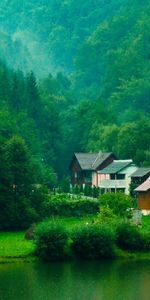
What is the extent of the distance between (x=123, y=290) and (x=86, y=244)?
1059cm

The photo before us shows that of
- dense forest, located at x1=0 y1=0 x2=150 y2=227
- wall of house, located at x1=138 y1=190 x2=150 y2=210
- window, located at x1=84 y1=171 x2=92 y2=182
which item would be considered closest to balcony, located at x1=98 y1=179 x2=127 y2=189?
dense forest, located at x1=0 y1=0 x2=150 y2=227

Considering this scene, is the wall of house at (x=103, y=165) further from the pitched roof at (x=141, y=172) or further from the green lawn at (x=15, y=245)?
the green lawn at (x=15, y=245)

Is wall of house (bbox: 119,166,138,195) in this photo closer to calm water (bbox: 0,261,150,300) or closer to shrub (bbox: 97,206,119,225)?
shrub (bbox: 97,206,119,225)

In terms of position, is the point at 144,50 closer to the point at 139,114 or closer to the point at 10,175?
the point at 139,114

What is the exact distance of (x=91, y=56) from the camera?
18088cm

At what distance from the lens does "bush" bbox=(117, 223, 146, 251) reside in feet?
190

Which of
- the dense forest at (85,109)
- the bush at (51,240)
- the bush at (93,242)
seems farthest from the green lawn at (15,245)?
the dense forest at (85,109)

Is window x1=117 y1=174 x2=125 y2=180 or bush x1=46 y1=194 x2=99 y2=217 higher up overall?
window x1=117 y1=174 x2=125 y2=180

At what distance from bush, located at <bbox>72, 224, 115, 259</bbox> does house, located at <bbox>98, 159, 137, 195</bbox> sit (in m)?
34.6

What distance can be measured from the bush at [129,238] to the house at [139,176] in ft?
86.3

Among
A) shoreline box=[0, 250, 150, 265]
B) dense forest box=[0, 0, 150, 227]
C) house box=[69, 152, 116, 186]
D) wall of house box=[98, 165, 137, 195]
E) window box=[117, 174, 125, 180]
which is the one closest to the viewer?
shoreline box=[0, 250, 150, 265]

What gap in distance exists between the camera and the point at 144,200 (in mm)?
75375

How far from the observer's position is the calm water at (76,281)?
44.3 metres

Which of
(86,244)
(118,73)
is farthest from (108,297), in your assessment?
(118,73)
